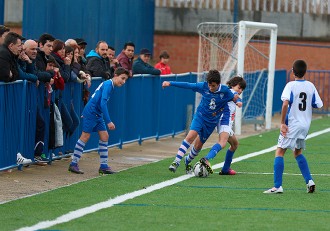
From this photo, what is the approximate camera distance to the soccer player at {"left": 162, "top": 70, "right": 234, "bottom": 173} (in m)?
15.7

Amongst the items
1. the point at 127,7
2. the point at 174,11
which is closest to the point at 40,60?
the point at 127,7

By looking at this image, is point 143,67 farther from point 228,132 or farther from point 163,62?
point 228,132

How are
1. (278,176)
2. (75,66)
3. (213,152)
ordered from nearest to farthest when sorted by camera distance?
(278,176), (213,152), (75,66)

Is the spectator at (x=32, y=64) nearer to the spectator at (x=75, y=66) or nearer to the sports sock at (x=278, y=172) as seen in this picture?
the spectator at (x=75, y=66)

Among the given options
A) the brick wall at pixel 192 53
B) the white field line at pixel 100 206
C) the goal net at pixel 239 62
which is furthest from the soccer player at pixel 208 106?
the brick wall at pixel 192 53

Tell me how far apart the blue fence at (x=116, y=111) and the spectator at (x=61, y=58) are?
33cm

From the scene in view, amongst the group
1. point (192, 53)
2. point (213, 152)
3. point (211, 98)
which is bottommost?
point (213, 152)

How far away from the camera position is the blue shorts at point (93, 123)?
619 inches

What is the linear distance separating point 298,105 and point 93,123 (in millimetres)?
3396

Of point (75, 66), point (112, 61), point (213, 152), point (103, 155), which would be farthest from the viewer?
point (112, 61)

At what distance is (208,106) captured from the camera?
625 inches

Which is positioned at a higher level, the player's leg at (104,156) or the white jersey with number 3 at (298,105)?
the white jersey with number 3 at (298,105)

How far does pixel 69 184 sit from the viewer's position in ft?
47.0

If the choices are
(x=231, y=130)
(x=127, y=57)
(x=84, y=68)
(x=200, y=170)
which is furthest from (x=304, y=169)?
(x=127, y=57)
